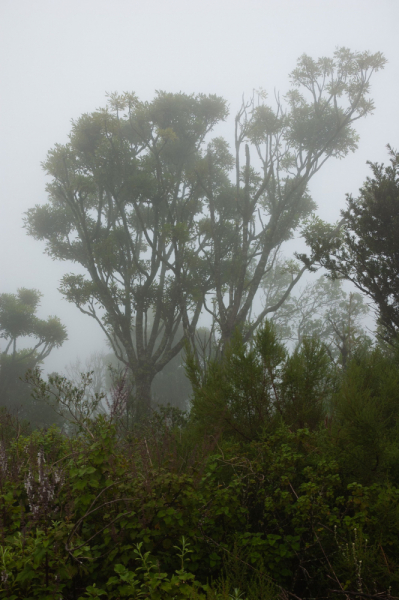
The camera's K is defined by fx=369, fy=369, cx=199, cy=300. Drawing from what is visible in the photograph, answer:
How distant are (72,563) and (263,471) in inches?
83.5

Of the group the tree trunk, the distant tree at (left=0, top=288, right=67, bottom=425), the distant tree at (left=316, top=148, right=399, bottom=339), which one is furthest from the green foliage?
the distant tree at (left=0, top=288, right=67, bottom=425)

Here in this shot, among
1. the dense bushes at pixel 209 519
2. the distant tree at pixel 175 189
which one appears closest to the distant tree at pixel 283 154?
the distant tree at pixel 175 189

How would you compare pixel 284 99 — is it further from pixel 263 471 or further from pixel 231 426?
pixel 263 471

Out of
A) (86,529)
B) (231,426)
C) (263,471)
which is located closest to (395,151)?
(231,426)

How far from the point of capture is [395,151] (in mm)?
8367

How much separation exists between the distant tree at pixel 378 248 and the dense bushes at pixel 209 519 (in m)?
3.12

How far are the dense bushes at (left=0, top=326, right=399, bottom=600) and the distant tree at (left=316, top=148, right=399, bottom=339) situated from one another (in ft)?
10.2

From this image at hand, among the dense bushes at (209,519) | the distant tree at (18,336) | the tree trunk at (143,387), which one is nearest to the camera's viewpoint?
the dense bushes at (209,519)

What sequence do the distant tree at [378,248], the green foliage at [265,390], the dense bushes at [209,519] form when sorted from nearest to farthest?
the dense bushes at [209,519]
the green foliage at [265,390]
the distant tree at [378,248]

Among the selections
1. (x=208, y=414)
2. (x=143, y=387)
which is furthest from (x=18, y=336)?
(x=208, y=414)

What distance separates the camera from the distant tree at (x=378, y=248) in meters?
7.87

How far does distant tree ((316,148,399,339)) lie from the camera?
25.8 ft

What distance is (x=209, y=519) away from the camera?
349cm

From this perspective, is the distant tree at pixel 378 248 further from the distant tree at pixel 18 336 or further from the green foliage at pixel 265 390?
the distant tree at pixel 18 336
